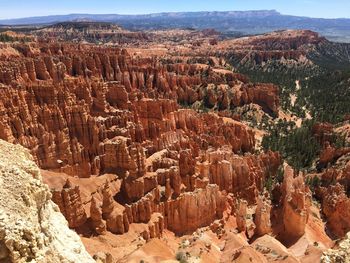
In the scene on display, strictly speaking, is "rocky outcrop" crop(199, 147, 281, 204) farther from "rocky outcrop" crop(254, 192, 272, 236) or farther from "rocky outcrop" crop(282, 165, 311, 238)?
"rocky outcrop" crop(254, 192, 272, 236)

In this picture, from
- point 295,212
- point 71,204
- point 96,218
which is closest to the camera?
point 71,204

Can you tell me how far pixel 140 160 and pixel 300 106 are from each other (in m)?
57.3

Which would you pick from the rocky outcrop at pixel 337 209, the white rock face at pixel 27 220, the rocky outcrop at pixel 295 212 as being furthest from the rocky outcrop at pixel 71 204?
the rocky outcrop at pixel 337 209

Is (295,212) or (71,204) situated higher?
(71,204)

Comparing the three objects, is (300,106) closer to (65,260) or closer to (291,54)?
(291,54)

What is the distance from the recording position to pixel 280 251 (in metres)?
26.4

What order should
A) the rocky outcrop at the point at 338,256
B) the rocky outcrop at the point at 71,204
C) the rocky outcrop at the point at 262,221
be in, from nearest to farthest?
the rocky outcrop at the point at 338,256
the rocky outcrop at the point at 71,204
the rocky outcrop at the point at 262,221

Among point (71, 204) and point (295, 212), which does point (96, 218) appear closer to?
point (71, 204)

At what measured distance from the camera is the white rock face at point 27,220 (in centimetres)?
932

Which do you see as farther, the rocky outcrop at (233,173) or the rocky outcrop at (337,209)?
the rocky outcrop at (233,173)

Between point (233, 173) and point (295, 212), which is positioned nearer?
point (295, 212)

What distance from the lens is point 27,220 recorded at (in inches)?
394

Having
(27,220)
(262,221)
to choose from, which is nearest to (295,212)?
(262,221)

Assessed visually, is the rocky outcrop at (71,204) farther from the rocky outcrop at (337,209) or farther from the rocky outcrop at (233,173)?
the rocky outcrop at (337,209)
